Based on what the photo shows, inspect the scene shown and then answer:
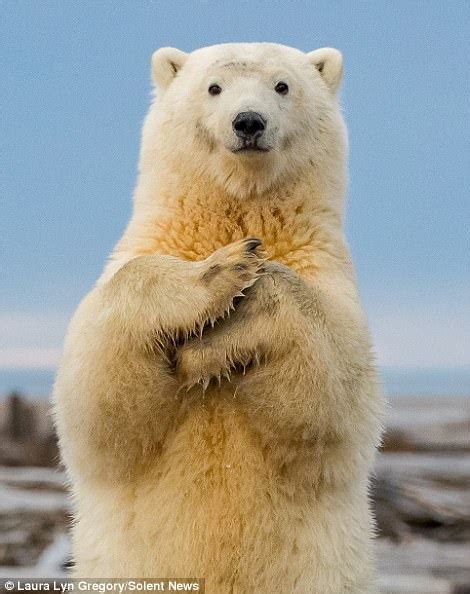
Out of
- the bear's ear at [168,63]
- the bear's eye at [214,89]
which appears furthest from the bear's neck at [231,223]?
the bear's ear at [168,63]

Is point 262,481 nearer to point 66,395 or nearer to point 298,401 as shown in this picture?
point 298,401

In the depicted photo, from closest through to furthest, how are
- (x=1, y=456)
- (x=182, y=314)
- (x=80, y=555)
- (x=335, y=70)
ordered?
(x=182, y=314)
(x=80, y=555)
(x=335, y=70)
(x=1, y=456)

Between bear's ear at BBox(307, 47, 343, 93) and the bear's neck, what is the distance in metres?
0.78

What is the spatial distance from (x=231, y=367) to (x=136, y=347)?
391 millimetres

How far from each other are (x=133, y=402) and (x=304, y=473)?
31.1 inches

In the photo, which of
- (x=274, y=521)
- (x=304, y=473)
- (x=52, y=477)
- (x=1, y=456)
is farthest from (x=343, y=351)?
(x=1, y=456)

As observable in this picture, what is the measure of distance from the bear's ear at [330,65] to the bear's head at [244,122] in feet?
0.54

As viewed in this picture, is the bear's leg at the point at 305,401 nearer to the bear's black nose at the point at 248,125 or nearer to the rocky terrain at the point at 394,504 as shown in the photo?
the bear's black nose at the point at 248,125

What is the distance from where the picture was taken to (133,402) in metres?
3.60

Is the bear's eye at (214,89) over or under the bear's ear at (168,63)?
under

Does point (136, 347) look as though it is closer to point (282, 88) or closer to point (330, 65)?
point (282, 88)

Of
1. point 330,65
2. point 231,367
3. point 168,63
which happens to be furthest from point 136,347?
point 330,65

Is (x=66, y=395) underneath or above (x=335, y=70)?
underneath

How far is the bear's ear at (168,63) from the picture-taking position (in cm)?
458
